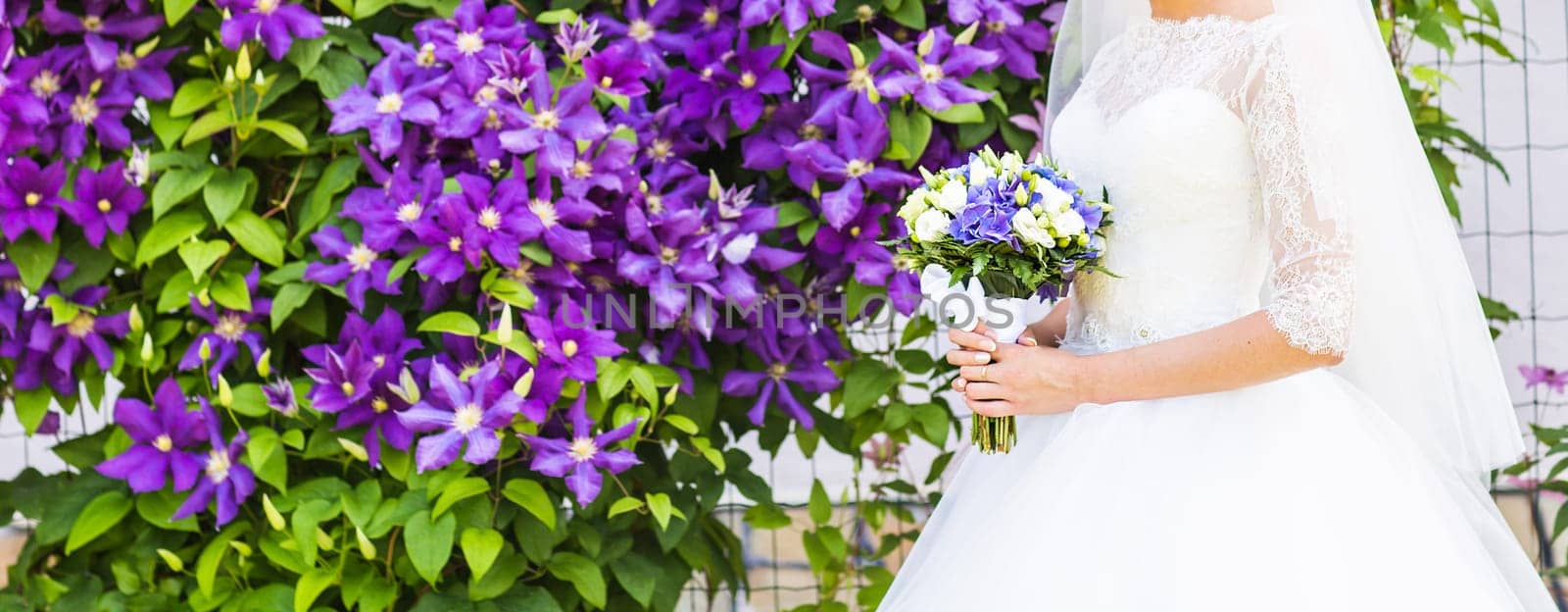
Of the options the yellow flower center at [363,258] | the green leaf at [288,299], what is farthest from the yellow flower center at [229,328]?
the yellow flower center at [363,258]

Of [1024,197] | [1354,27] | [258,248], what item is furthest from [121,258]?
[1354,27]

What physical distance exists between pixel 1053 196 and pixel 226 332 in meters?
1.19

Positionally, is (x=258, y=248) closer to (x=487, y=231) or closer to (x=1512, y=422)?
(x=487, y=231)

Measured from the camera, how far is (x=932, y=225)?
1396mm

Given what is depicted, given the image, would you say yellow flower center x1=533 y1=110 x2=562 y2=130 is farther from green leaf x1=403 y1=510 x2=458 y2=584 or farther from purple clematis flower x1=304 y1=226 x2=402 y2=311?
green leaf x1=403 y1=510 x2=458 y2=584

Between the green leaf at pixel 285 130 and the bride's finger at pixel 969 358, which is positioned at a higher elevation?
the green leaf at pixel 285 130

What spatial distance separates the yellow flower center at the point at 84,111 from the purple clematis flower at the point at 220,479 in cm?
42

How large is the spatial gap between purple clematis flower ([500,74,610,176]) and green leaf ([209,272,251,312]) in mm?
428

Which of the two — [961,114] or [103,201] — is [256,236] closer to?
[103,201]

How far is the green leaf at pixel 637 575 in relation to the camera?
6.39 feet

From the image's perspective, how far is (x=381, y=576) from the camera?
1901 mm

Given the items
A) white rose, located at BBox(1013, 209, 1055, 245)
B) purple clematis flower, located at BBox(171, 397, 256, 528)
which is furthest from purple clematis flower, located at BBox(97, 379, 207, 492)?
white rose, located at BBox(1013, 209, 1055, 245)

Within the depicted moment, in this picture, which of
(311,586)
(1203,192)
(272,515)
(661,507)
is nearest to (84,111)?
(272,515)

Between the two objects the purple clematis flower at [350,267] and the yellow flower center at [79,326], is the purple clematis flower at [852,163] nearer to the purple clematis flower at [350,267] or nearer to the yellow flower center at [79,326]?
the purple clematis flower at [350,267]
